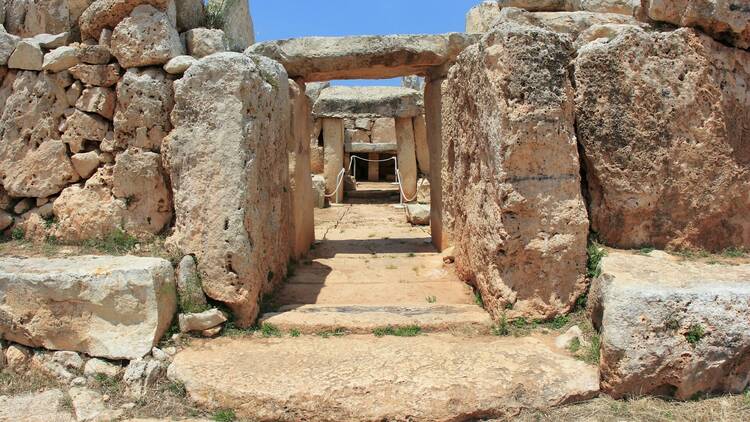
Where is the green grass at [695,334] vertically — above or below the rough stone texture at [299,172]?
below

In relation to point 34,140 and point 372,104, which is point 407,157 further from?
point 34,140

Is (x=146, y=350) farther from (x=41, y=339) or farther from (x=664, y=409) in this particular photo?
(x=664, y=409)

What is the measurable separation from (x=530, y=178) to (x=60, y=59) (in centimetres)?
377

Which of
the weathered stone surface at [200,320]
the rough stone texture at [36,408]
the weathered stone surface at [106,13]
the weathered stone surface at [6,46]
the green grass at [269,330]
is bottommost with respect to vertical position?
the rough stone texture at [36,408]

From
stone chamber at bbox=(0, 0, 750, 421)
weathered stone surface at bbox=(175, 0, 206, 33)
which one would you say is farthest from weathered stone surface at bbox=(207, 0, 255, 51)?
weathered stone surface at bbox=(175, 0, 206, 33)

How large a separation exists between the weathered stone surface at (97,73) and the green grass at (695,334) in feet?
14.5

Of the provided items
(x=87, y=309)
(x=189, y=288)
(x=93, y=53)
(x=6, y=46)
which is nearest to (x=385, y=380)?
(x=189, y=288)

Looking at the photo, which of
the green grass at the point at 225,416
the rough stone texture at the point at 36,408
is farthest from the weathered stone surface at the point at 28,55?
the green grass at the point at 225,416

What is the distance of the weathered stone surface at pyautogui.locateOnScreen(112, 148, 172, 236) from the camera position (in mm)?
4484

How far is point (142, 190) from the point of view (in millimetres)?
4508

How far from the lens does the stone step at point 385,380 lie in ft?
10.5

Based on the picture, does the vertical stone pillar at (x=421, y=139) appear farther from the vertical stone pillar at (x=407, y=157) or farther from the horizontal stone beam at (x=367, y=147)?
the horizontal stone beam at (x=367, y=147)

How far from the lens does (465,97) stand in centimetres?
486

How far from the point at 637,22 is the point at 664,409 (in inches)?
126
